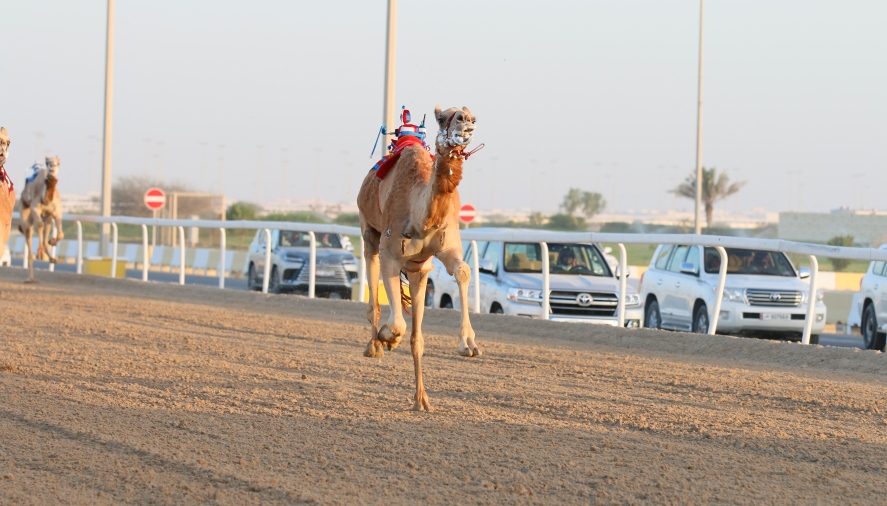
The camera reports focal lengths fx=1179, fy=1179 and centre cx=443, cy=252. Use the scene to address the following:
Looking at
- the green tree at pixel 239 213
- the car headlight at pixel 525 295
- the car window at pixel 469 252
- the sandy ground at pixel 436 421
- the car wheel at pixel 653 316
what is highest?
the green tree at pixel 239 213

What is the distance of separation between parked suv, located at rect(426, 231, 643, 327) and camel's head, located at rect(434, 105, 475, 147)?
31.7ft

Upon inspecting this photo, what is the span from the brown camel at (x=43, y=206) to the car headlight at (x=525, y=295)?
34.0ft

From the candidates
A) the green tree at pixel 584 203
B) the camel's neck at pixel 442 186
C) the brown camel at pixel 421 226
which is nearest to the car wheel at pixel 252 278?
the brown camel at pixel 421 226

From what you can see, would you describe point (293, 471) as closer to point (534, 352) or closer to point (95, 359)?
point (95, 359)

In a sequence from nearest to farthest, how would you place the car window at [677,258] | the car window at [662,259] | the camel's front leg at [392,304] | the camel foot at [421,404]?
the camel's front leg at [392,304] < the camel foot at [421,404] < the car window at [677,258] < the car window at [662,259]

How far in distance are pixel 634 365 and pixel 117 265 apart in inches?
753

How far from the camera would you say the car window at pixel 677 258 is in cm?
1924

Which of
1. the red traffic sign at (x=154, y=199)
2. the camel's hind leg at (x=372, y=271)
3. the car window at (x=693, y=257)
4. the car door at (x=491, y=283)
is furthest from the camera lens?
the red traffic sign at (x=154, y=199)

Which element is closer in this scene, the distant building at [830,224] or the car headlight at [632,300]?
the car headlight at [632,300]

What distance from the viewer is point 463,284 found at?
8.30m

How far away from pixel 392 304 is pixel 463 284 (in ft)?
1.73

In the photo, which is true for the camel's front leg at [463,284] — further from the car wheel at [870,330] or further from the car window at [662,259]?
the car window at [662,259]

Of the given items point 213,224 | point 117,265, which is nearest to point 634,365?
point 213,224

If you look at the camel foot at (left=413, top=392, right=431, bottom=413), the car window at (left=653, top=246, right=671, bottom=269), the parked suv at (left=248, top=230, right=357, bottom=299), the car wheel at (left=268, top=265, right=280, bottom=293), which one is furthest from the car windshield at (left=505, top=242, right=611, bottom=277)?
the camel foot at (left=413, top=392, right=431, bottom=413)
